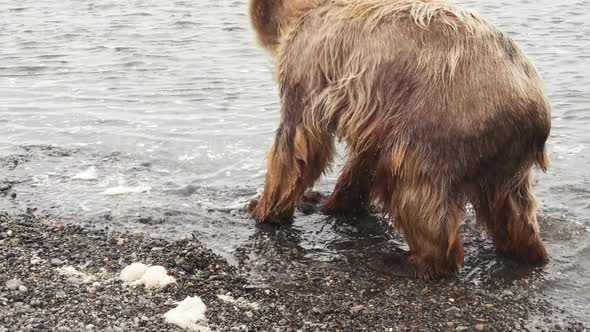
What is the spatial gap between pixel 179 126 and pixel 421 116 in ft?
14.2

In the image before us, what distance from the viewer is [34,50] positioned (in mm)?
12359

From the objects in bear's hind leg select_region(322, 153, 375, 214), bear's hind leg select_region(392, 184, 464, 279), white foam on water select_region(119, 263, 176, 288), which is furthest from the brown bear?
white foam on water select_region(119, 263, 176, 288)

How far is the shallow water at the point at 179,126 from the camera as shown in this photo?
6.20 meters

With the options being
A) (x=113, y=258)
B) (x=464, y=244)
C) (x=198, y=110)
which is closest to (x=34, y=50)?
(x=198, y=110)

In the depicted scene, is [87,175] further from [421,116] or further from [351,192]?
[421,116]

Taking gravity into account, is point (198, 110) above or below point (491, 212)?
below

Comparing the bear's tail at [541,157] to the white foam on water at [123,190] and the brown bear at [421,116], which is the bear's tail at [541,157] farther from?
the white foam on water at [123,190]

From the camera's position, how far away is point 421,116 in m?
4.97

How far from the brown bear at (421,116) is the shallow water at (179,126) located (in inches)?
24.5

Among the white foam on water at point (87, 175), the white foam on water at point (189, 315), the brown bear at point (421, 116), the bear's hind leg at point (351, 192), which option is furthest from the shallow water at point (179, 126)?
the white foam on water at point (189, 315)

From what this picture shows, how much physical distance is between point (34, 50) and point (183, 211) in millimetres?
7038

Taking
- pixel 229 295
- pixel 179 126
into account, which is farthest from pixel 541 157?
pixel 179 126

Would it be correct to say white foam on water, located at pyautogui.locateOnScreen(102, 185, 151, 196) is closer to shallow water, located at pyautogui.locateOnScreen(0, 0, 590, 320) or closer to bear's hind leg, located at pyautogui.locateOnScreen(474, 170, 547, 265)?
shallow water, located at pyautogui.locateOnScreen(0, 0, 590, 320)

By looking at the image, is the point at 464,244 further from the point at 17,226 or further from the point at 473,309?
the point at 17,226
